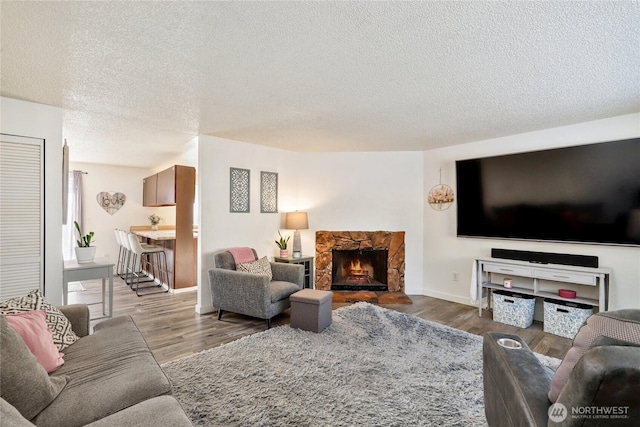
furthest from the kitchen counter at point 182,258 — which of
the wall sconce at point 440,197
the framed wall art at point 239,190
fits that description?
the wall sconce at point 440,197

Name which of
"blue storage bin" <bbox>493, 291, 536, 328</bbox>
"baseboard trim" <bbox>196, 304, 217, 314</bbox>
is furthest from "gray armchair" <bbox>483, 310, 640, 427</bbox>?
"baseboard trim" <bbox>196, 304, 217, 314</bbox>

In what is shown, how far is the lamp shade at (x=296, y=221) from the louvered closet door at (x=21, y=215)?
2.87 meters

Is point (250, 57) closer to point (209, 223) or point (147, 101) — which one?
point (147, 101)

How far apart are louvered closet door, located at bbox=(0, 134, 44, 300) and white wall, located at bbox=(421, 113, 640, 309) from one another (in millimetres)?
4879

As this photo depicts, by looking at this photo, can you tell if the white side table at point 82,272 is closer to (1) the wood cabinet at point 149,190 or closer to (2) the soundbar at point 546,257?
(1) the wood cabinet at point 149,190

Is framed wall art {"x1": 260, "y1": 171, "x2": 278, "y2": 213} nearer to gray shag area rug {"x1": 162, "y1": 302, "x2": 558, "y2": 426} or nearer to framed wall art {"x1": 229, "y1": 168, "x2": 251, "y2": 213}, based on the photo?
framed wall art {"x1": 229, "y1": 168, "x2": 251, "y2": 213}

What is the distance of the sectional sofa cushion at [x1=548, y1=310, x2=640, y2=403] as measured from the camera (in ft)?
3.47

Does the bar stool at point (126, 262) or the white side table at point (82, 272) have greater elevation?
the white side table at point (82, 272)

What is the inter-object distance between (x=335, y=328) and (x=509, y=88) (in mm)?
2805

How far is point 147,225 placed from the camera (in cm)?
710

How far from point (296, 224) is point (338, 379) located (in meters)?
2.73

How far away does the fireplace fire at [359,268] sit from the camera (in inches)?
203

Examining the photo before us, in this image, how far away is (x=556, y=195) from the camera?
11.6 ft

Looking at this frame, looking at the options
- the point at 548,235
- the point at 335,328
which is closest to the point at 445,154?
the point at 548,235
